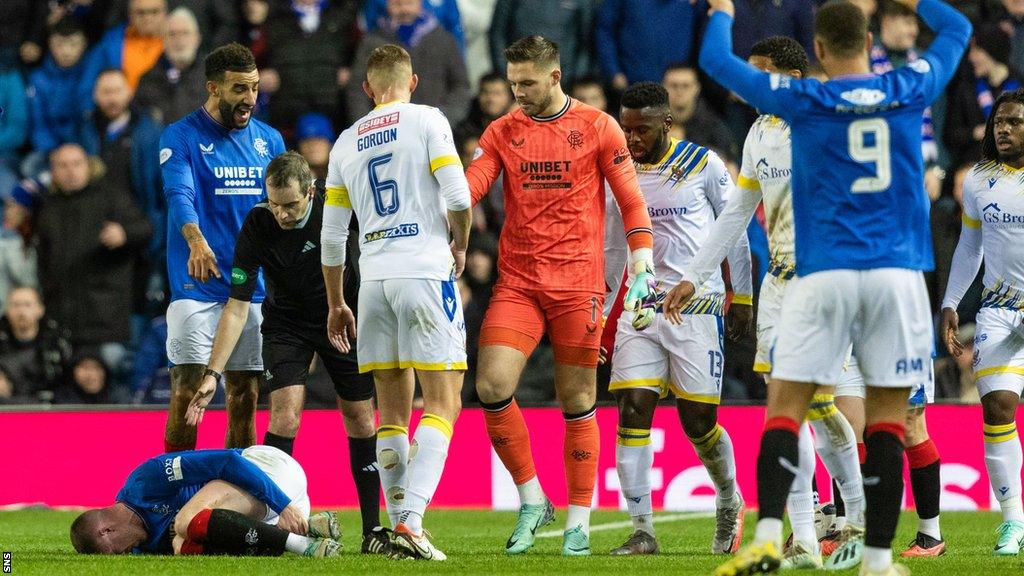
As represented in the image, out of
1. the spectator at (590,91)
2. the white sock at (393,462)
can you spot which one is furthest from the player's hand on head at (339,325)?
the spectator at (590,91)

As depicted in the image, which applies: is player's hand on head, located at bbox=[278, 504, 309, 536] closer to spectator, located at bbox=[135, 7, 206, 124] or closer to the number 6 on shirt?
the number 6 on shirt

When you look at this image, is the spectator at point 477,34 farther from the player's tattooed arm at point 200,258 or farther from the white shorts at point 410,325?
the white shorts at point 410,325

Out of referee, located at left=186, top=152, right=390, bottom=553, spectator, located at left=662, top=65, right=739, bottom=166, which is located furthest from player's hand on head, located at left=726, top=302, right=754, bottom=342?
spectator, located at left=662, top=65, right=739, bottom=166

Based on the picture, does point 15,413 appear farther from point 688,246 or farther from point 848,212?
point 848,212

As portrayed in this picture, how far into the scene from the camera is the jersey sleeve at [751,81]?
6117 mm

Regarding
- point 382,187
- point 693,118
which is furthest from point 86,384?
point 382,187

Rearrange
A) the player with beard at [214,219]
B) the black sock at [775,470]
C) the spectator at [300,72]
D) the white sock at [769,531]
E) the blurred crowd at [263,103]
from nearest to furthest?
the white sock at [769,531], the black sock at [775,470], the player with beard at [214,219], the blurred crowd at [263,103], the spectator at [300,72]

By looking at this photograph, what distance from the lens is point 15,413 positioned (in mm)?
12914

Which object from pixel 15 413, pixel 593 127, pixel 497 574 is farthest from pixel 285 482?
pixel 15 413

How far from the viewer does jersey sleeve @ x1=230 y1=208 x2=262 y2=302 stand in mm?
8758

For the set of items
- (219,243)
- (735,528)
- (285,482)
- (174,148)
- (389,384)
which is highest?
(174,148)

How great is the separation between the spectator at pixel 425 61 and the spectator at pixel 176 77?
4.85 ft

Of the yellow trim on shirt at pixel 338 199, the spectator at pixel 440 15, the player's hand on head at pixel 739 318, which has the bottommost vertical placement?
the player's hand on head at pixel 739 318

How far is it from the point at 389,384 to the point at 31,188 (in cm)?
790
